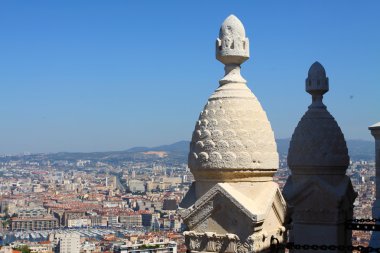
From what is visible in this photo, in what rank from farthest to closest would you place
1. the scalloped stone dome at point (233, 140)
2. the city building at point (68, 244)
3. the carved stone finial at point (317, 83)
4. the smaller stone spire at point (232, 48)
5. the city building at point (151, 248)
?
the city building at point (68, 244) → the city building at point (151, 248) → the carved stone finial at point (317, 83) → the smaller stone spire at point (232, 48) → the scalloped stone dome at point (233, 140)

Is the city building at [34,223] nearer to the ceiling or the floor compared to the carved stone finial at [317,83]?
nearer to the floor

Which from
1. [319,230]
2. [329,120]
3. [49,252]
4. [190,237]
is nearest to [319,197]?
[319,230]

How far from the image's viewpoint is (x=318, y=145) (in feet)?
25.2

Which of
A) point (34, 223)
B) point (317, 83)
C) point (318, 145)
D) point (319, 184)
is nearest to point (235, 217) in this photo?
point (319, 184)

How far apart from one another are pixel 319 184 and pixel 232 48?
2079 millimetres

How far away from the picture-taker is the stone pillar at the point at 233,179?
5.71 metres

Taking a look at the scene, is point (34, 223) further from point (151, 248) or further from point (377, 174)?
point (377, 174)

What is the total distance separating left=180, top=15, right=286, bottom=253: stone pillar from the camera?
571 cm

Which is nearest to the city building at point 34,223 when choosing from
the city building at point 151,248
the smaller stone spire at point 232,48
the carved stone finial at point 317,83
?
the city building at point 151,248

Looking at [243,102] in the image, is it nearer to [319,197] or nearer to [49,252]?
[319,197]

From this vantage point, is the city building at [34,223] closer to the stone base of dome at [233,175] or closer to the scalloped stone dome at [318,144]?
the scalloped stone dome at [318,144]

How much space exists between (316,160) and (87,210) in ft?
460

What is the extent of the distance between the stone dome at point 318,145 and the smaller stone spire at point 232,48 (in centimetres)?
182

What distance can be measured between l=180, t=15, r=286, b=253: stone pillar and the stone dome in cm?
165
